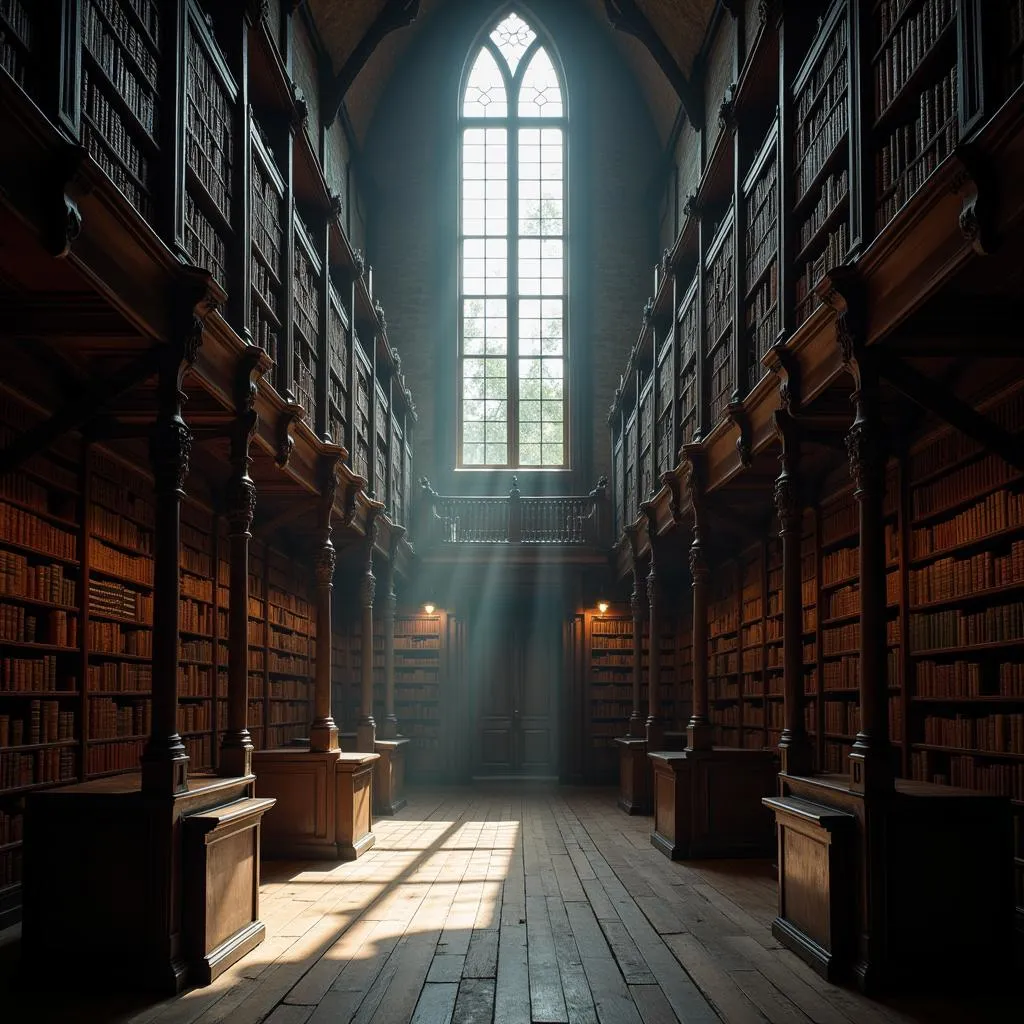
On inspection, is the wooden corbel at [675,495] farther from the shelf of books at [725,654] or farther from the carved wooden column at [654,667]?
the shelf of books at [725,654]

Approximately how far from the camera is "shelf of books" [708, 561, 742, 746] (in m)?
10.3

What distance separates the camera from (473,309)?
1706 cm

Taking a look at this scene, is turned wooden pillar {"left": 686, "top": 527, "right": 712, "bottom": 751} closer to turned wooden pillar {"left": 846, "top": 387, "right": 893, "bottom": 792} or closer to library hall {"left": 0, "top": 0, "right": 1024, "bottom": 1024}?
library hall {"left": 0, "top": 0, "right": 1024, "bottom": 1024}

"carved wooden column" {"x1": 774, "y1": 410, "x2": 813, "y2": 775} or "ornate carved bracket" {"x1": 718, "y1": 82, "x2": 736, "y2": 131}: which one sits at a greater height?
"ornate carved bracket" {"x1": 718, "y1": 82, "x2": 736, "y2": 131}

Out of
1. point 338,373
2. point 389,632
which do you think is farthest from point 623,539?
point 338,373

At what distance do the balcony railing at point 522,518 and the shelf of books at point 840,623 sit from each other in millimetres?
7125

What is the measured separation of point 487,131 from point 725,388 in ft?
34.3

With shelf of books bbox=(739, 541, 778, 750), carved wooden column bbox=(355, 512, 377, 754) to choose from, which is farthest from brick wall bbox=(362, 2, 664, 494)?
shelf of books bbox=(739, 541, 778, 750)

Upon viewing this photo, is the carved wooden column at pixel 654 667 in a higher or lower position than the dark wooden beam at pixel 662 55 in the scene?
lower

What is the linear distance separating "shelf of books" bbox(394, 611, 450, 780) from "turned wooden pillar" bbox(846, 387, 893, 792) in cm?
1010

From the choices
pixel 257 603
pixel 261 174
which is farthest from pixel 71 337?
pixel 257 603

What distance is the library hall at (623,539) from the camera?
13.8 feet

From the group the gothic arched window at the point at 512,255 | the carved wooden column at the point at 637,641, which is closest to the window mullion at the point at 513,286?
the gothic arched window at the point at 512,255

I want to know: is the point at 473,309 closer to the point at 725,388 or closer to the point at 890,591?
the point at 725,388
